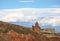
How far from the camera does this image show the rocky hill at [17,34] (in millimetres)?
12883

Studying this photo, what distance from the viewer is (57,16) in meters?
15.0

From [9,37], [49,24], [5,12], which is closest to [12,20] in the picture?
[5,12]

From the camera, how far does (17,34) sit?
13.3 m

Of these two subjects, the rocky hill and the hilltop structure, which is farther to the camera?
the hilltop structure

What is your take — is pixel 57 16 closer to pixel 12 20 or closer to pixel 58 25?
pixel 58 25

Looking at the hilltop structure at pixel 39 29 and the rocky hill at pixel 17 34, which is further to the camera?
the hilltop structure at pixel 39 29

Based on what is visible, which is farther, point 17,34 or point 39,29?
point 39,29

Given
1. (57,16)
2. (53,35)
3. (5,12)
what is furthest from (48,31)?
(5,12)

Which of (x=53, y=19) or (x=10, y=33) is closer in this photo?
(x=10, y=33)

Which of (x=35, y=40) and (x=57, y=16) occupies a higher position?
(x=57, y=16)

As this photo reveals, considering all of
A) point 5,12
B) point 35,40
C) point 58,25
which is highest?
point 5,12

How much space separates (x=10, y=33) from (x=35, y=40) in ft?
6.65

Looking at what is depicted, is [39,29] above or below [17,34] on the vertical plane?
above

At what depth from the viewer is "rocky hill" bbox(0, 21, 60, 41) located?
1288 cm
